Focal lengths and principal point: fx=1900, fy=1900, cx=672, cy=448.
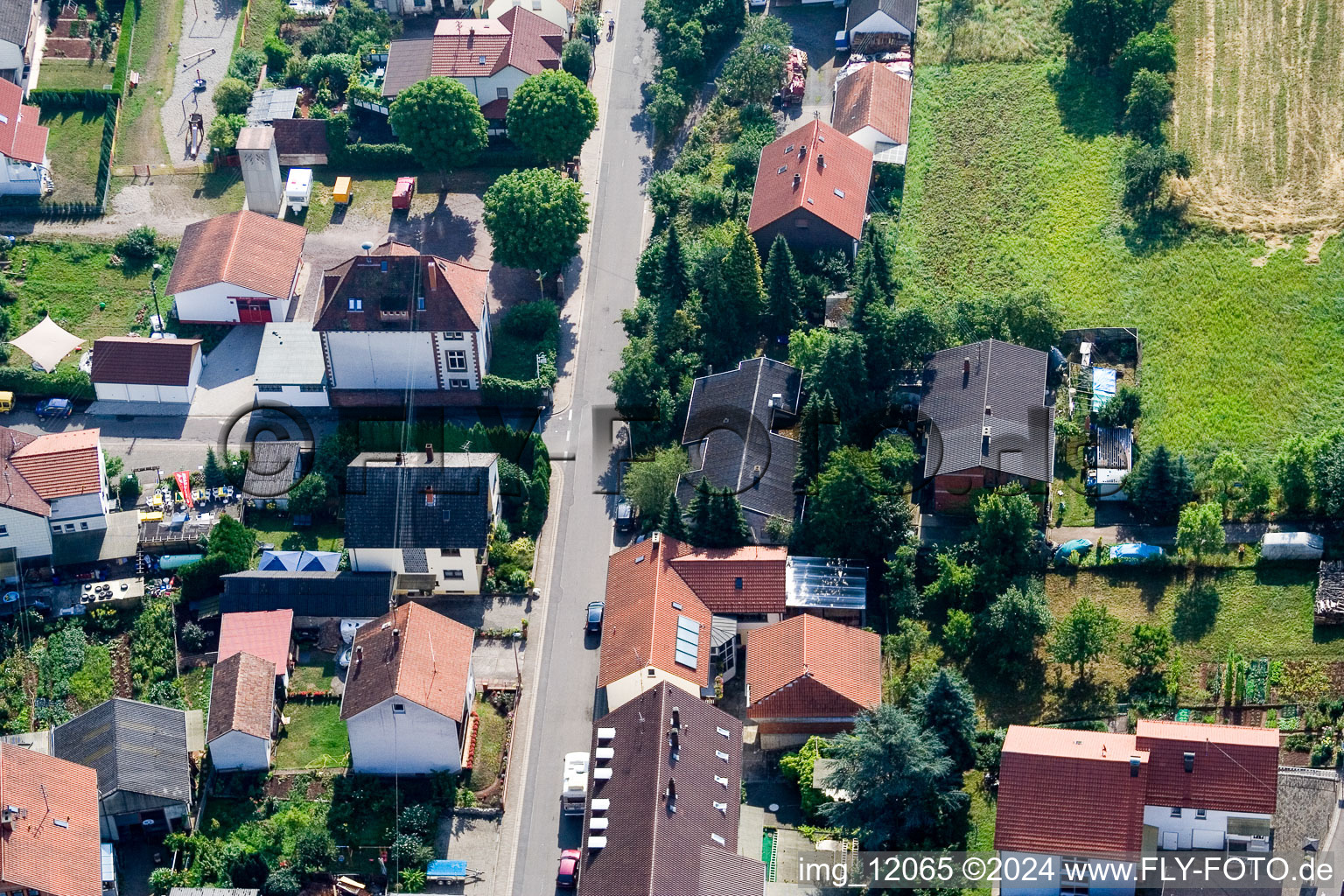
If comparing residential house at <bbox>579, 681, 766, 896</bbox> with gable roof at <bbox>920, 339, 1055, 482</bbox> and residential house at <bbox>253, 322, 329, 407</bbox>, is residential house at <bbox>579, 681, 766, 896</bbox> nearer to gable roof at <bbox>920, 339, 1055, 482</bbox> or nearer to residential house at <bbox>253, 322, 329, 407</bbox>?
gable roof at <bbox>920, 339, 1055, 482</bbox>

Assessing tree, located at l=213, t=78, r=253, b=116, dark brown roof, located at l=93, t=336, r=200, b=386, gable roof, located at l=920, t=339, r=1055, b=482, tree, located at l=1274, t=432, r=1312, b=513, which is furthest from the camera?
tree, located at l=213, t=78, r=253, b=116

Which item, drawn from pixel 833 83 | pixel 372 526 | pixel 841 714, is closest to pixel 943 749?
pixel 841 714

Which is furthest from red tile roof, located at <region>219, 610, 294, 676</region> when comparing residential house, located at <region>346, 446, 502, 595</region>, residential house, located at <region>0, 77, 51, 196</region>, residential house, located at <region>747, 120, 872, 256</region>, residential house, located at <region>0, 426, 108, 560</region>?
residential house, located at <region>0, 77, 51, 196</region>

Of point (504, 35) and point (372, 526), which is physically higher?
point (504, 35)

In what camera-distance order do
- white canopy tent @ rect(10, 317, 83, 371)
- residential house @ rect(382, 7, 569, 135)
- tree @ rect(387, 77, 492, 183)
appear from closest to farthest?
1. white canopy tent @ rect(10, 317, 83, 371)
2. tree @ rect(387, 77, 492, 183)
3. residential house @ rect(382, 7, 569, 135)

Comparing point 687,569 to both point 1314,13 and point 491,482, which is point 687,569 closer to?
point 491,482

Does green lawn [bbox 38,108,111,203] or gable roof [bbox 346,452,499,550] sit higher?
green lawn [bbox 38,108,111,203]

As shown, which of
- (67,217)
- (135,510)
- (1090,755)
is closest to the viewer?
(1090,755)
